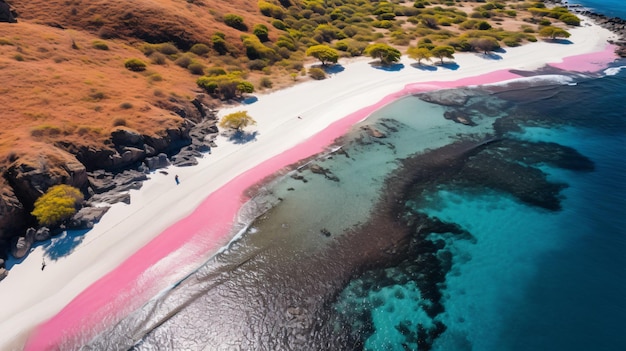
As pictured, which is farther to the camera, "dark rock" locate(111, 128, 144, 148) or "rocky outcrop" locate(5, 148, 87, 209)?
"dark rock" locate(111, 128, 144, 148)

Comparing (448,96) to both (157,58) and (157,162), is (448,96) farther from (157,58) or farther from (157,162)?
(157,58)

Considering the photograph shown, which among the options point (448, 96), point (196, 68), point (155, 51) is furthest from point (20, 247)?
point (448, 96)

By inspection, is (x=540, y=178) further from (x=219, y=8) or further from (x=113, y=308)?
(x=219, y=8)

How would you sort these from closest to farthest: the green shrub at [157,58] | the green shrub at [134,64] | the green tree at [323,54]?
1. the green shrub at [134,64]
2. the green shrub at [157,58]
3. the green tree at [323,54]

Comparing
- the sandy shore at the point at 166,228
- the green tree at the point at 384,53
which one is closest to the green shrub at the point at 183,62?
the sandy shore at the point at 166,228

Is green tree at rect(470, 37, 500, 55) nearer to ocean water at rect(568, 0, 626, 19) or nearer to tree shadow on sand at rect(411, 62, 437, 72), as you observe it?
tree shadow on sand at rect(411, 62, 437, 72)

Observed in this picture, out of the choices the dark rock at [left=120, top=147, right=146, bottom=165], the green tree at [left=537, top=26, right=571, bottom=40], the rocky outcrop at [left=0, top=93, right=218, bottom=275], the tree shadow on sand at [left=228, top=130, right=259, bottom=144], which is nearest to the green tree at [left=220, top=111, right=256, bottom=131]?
the tree shadow on sand at [left=228, top=130, right=259, bottom=144]

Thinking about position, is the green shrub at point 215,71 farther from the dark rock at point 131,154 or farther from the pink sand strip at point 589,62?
the pink sand strip at point 589,62
